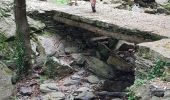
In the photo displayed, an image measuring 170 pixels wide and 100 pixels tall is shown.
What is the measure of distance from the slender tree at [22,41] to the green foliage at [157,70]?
207 inches

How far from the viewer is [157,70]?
27.5 ft

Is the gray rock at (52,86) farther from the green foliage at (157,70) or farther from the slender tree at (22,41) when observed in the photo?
the green foliage at (157,70)

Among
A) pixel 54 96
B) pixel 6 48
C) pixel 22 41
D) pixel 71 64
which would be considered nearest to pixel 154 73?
pixel 54 96

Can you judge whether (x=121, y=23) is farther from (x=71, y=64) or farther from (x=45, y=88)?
(x=45, y=88)

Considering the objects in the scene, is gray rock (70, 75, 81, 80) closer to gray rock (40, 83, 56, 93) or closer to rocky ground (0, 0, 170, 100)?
rocky ground (0, 0, 170, 100)

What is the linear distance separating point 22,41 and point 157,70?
18.1ft

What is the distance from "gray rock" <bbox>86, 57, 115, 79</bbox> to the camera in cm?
1280

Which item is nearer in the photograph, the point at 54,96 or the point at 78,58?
the point at 54,96

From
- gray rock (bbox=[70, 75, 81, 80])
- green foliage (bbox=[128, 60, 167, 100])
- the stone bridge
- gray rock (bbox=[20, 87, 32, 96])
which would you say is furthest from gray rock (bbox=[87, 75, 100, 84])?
green foliage (bbox=[128, 60, 167, 100])

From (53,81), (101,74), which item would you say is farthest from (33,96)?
(101,74)

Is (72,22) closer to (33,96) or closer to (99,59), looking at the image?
(99,59)

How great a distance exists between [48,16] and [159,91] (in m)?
8.14

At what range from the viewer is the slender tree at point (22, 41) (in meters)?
12.1

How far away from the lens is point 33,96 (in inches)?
455
